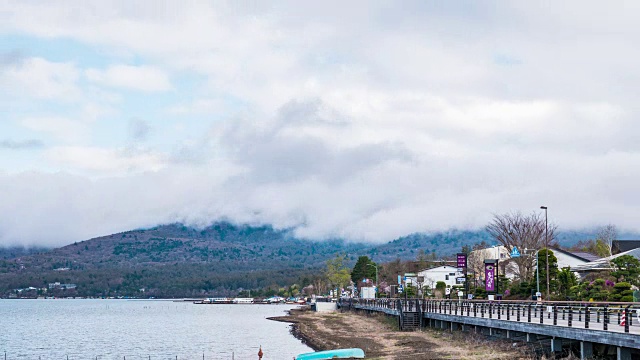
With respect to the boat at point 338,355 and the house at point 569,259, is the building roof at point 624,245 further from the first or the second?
the boat at point 338,355

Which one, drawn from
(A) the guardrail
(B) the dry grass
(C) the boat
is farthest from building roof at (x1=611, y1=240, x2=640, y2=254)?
(C) the boat

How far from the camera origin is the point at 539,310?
59.8 metres

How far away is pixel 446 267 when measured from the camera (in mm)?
192125

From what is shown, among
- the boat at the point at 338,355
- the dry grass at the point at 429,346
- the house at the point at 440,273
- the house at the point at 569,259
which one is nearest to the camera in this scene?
the dry grass at the point at 429,346

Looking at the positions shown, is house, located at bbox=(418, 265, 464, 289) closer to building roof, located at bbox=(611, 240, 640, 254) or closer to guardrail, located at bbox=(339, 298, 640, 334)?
guardrail, located at bbox=(339, 298, 640, 334)

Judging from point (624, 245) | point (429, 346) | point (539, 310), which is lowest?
point (429, 346)

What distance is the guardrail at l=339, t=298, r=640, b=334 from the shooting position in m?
39.3

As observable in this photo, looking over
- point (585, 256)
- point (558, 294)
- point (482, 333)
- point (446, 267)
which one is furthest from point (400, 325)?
point (446, 267)

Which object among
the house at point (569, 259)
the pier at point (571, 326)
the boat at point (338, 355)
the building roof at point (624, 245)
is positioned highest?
the building roof at point (624, 245)

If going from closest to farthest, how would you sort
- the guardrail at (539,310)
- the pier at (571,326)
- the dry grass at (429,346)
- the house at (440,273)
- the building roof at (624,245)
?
1. the pier at (571,326)
2. the guardrail at (539,310)
3. the dry grass at (429,346)
4. the building roof at (624,245)
5. the house at (440,273)

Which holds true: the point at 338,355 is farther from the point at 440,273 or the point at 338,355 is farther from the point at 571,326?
the point at 440,273

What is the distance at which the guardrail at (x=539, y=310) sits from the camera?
129 ft

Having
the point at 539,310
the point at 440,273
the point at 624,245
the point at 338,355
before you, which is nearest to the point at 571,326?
the point at 539,310

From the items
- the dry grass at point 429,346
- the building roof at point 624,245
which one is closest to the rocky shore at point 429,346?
the dry grass at point 429,346
